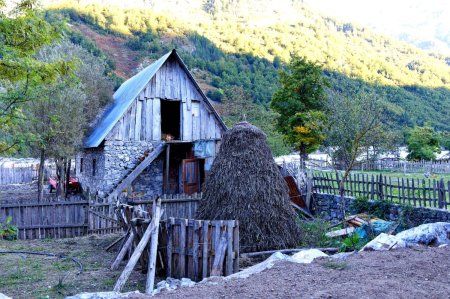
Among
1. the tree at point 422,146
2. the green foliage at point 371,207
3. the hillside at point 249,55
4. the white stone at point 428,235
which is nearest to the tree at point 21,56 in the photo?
the white stone at point 428,235

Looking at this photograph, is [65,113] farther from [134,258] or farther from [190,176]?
[134,258]

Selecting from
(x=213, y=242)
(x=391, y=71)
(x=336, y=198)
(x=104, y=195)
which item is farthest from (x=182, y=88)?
(x=391, y=71)

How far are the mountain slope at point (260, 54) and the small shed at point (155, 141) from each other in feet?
114

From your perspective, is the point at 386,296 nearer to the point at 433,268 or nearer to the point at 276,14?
the point at 433,268

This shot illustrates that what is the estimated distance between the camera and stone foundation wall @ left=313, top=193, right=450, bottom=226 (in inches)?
440

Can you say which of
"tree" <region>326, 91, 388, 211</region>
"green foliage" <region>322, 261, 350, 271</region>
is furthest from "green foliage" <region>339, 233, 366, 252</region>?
"green foliage" <region>322, 261, 350, 271</region>

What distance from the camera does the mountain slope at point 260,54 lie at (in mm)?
72750

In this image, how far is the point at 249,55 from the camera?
89.0 m

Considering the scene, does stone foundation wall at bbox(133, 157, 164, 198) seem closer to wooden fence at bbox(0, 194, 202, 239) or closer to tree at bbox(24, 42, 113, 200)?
tree at bbox(24, 42, 113, 200)

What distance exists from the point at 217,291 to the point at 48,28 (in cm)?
455

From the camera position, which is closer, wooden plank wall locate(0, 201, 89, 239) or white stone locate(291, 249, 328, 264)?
white stone locate(291, 249, 328, 264)

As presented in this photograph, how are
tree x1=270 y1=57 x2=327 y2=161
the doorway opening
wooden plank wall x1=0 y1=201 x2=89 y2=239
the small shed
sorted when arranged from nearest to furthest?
wooden plank wall x1=0 y1=201 x2=89 y2=239 → the small shed → the doorway opening → tree x1=270 y1=57 x2=327 y2=161

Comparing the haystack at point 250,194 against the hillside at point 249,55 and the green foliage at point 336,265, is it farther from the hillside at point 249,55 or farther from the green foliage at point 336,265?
the hillside at point 249,55

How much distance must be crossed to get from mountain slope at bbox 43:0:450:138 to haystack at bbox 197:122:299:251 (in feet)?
139
